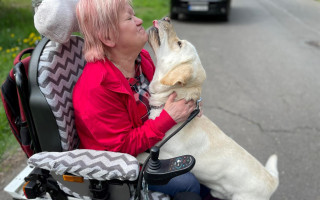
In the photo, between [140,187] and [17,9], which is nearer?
[140,187]

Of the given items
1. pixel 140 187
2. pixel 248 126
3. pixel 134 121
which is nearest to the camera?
pixel 140 187

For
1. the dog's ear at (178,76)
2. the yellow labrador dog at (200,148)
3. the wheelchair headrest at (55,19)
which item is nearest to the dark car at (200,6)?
the yellow labrador dog at (200,148)

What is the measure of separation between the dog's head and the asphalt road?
164cm

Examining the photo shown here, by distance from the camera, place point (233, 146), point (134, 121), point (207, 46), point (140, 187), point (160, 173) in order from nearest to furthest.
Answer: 1. point (160, 173)
2. point (140, 187)
3. point (134, 121)
4. point (233, 146)
5. point (207, 46)

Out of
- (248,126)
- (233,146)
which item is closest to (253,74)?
(248,126)

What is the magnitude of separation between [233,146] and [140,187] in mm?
763

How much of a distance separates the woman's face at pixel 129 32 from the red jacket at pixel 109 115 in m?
0.15

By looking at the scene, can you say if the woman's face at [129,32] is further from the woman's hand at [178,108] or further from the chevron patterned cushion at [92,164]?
the chevron patterned cushion at [92,164]

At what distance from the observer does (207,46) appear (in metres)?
7.02

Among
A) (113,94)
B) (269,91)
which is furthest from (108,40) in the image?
(269,91)

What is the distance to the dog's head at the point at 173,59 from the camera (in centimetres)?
173

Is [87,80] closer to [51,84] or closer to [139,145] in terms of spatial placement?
[51,84]

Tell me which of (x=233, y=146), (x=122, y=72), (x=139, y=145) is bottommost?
(x=233, y=146)

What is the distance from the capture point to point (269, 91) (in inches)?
186
